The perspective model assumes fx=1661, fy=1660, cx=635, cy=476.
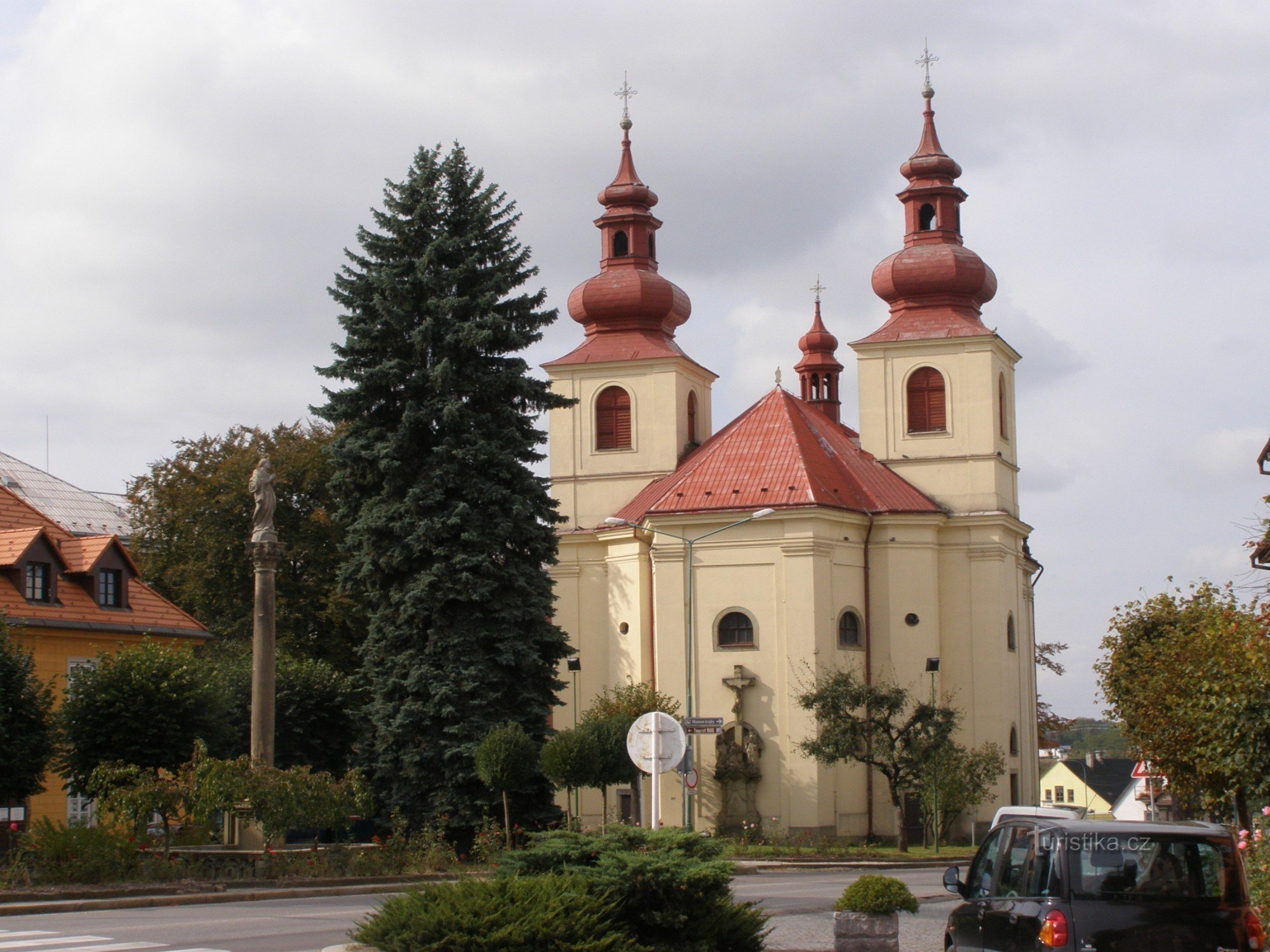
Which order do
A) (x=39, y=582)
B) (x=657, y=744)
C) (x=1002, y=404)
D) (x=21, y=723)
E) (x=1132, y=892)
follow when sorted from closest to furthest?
1. (x=1132, y=892)
2. (x=657, y=744)
3. (x=21, y=723)
4. (x=39, y=582)
5. (x=1002, y=404)

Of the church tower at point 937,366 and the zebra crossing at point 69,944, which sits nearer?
the zebra crossing at point 69,944

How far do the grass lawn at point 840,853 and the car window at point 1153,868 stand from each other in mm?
25522

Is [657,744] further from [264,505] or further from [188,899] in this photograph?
[264,505]

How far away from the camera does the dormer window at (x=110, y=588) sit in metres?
36.6

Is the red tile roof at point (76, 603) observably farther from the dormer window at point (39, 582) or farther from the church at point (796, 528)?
the church at point (796, 528)

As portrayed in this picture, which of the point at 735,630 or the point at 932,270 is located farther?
the point at 932,270

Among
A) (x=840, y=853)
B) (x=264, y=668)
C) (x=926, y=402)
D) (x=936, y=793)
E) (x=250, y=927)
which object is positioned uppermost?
(x=926, y=402)

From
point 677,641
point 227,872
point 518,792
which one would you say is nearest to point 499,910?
point 227,872

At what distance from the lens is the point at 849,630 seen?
4562 centimetres

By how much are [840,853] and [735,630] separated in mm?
8075

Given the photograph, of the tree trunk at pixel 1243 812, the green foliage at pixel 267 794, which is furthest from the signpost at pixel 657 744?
the tree trunk at pixel 1243 812

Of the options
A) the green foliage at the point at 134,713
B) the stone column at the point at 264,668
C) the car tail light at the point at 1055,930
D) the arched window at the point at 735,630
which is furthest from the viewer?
the arched window at the point at 735,630

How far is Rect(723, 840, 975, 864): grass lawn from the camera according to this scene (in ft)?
123

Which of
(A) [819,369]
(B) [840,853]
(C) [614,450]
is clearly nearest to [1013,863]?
(B) [840,853]
